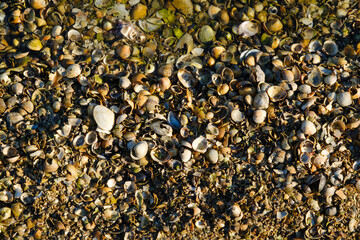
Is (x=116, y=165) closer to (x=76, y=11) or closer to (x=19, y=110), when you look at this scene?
(x=19, y=110)

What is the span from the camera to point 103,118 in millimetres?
2789

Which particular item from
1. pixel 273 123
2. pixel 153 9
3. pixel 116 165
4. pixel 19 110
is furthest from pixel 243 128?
pixel 19 110

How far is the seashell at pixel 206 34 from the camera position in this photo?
3.21 m

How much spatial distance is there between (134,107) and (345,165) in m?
1.93

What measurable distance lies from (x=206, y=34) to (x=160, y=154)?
1.29m

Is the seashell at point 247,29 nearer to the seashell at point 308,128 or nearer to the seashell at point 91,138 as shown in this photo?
the seashell at point 308,128

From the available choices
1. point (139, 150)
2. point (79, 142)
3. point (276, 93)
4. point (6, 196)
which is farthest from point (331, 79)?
point (6, 196)

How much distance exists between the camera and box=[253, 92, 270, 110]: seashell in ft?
9.32

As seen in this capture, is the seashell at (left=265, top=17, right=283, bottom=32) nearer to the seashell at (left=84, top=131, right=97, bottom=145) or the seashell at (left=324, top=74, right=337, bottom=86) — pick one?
the seashell at (left=324, top=74, right=337, bottom=86)

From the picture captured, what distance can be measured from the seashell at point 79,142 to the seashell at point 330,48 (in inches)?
95.6

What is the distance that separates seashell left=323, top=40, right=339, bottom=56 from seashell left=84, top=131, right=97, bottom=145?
91.5 inches

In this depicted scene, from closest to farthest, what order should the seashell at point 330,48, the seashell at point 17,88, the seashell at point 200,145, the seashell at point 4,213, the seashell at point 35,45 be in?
the seashell at point 4,213
the seashell at point 200,145
the seashell at point 17,88
the seashell at point 35,45
the seashell at point 330,48

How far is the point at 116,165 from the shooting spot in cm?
280

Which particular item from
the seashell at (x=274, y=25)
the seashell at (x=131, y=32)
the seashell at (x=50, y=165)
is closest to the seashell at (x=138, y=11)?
the seashell at (x=131, y=32)
